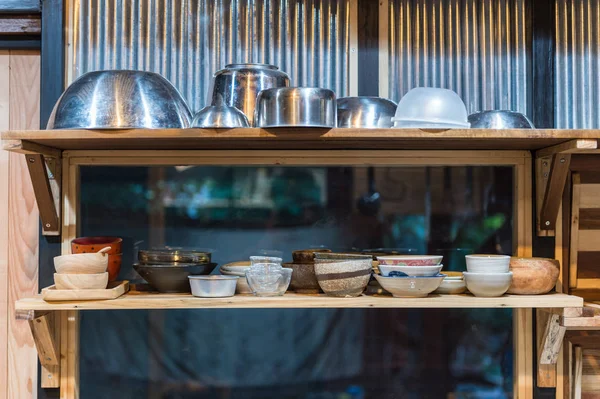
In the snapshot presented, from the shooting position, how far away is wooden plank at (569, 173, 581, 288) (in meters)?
2.08

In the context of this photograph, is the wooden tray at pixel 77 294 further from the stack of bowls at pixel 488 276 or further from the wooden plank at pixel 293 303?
the stack of bowls at pixel 488 276

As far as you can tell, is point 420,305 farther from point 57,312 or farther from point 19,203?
point 19,203

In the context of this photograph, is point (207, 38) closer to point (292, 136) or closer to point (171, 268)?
point (292, 136)

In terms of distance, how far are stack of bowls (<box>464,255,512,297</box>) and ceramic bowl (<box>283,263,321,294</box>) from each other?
1.33 ft

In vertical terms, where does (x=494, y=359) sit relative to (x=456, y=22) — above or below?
below

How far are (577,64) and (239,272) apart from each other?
46.9 inches

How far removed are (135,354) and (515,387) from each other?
3.76 ft

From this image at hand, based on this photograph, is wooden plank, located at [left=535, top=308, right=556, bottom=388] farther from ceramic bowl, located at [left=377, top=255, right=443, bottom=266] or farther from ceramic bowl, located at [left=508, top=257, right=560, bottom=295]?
ceramic bowl, located at [left=377, top=255, right=443, bottom=266]

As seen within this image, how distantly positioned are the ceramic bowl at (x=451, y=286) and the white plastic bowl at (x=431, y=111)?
1.38 feet

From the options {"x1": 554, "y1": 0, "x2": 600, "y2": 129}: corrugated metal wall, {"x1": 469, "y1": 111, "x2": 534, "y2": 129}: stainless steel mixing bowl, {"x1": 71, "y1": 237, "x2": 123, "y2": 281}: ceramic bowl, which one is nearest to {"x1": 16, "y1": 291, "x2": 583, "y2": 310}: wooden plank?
{"x1": 71, "y1": 237, "x2": 123, "y2": 281}: ceramic bowl

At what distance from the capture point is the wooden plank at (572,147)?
173 cm

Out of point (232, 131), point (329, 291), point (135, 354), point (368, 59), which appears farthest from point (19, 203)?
point (368, 59)

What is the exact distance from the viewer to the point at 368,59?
208cm

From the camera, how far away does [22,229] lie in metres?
2.14
